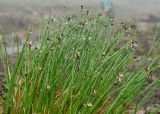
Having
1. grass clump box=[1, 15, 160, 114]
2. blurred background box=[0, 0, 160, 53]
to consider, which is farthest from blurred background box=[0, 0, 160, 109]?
grass clump box=[1, 15, 160, 114]

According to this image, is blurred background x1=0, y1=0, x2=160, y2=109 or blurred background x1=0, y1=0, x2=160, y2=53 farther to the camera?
blurred background x1=0, y1=0, x2=160, y2=53

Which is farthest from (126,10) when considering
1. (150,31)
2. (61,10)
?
(150,31)

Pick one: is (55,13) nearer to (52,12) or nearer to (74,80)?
(52,12)

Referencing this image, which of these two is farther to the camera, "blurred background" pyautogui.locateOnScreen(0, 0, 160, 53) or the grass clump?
"blurred background" pyautogui.locateOnScreen(0, 0, 160, 53)

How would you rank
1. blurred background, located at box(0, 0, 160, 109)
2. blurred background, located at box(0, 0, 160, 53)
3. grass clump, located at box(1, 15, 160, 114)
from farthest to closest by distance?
blurred background, located at box(0, 0, 160, 53), blurred background, located at box(0, 0, 160, 109), grass clump, located at box(1, 15, 160, 114)

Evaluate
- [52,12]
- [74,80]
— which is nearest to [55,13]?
[52,12]

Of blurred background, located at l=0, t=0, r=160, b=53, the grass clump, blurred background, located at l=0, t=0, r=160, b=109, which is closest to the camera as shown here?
the grass clump

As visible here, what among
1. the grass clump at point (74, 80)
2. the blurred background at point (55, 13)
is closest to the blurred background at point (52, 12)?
the blurred background at point (55, 13)

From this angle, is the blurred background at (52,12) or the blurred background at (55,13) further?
the blurred background at (52,12)

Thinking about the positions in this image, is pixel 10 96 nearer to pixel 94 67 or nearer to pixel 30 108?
pixel 30 108

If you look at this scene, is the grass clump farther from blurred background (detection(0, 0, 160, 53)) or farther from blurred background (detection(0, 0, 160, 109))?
blurred background (detection(0, 0, 160, 53))

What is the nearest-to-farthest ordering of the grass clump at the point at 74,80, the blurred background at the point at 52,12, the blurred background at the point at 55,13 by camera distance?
the grass clump at the point at 74,80, the blurred background at the point at 55,13, the blurred background at the point at 52,12

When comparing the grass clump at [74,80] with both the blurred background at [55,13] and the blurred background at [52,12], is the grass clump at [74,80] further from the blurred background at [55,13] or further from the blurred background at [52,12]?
the blurred background at [52,12]

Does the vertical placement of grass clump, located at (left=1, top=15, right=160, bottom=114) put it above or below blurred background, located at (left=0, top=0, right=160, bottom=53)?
above
